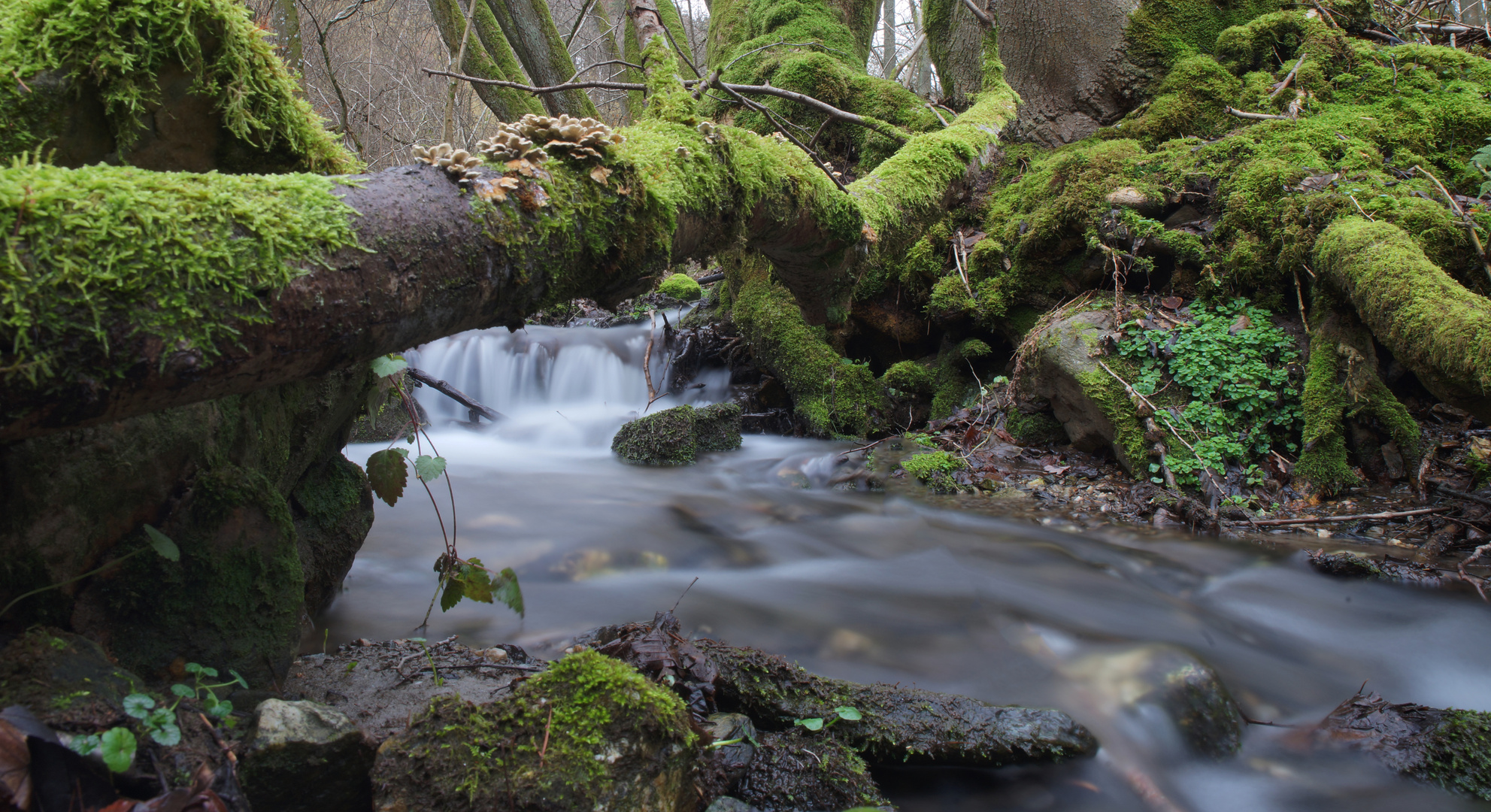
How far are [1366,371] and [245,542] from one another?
19.9ft

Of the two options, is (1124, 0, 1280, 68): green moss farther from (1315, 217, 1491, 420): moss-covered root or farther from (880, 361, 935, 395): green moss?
(880, 361, 935, 395): green moss

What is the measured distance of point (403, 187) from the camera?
174cm

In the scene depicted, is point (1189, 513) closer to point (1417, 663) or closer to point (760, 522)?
point (1417, 663)

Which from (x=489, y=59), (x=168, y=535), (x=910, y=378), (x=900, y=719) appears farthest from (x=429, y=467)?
(x=489, y=59)

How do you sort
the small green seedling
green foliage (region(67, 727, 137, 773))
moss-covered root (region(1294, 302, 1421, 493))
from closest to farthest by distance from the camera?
Answer: green foliage (region(67, 727, 137, 773)) → the small green seedling → moss-covered root (region(1294, 302, 1421, 493))

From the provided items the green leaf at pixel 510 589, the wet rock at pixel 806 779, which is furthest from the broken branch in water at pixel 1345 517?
the green leaf at pixel 510 589

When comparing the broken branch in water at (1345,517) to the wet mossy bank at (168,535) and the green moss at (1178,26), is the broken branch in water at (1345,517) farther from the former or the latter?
the green moss at (1178,26)

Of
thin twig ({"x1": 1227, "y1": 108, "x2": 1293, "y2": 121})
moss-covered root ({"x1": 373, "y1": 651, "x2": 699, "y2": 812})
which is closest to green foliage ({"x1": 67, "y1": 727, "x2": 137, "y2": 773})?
moss-covered root ({"x1": 373, "y1": 651, "x2": 699, "y2": 812})

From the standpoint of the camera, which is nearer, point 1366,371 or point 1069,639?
point 1069,639

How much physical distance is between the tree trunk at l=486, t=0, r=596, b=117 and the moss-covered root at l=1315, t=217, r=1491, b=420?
20.3 ft

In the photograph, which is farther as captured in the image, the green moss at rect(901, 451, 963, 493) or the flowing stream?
the green moss at rect(901, 451, 963, 493)

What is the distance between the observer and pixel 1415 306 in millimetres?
4039

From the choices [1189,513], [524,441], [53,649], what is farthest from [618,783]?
[524,441]

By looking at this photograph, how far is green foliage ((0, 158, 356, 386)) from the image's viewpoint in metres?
1.18
